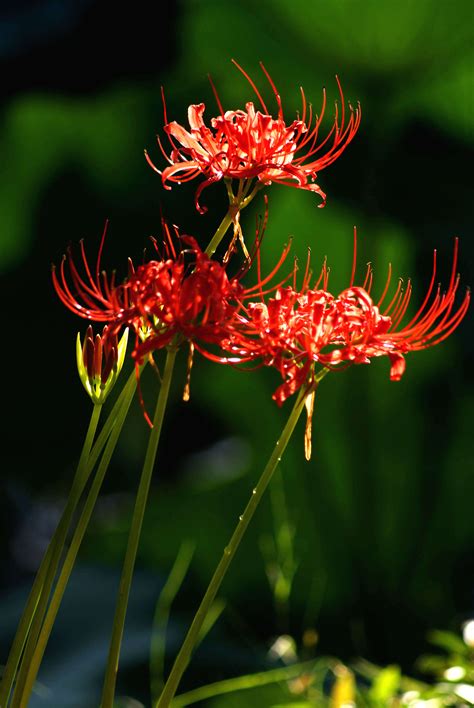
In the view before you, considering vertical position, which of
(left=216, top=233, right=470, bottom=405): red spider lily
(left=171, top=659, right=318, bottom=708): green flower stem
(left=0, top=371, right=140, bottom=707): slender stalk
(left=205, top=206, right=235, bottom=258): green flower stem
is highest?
(left=205, top=206, right=235, bottom=258): green flower stem

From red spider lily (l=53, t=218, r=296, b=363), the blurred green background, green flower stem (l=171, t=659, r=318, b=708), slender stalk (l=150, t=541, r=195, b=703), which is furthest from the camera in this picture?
the blurred green background

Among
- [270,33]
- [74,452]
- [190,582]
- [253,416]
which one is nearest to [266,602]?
[190,582]

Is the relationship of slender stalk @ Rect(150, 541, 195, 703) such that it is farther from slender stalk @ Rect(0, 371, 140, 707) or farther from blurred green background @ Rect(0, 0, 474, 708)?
slender stalk @ Rect(0, 371, 140, 707)

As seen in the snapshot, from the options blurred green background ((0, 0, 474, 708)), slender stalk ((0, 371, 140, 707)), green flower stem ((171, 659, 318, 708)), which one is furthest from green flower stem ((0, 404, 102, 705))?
blurred green background ((0, 0, 474, 708))

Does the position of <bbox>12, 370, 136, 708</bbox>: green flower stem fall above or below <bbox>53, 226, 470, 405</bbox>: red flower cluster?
below

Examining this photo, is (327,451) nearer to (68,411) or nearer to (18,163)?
(68,411)

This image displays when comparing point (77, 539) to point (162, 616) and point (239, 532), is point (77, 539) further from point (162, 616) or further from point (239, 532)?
point (162, 616)

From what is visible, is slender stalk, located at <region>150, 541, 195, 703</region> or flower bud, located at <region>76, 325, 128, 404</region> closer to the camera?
flower bud, located at <region>76, 325, 128, 404</region>
